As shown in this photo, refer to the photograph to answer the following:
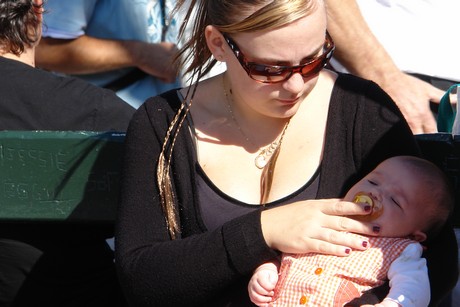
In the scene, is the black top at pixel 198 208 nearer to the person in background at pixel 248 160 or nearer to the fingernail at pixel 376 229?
the person in background at pixel 248 160

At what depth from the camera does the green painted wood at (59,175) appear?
10.2ft

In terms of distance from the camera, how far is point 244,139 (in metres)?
2.80

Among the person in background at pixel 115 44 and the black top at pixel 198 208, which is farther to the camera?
the person in background at pixel 115 44

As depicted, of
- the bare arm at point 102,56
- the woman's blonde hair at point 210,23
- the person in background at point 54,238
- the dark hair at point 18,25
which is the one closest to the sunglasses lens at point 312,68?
the woman's blonde hair at point 210,23

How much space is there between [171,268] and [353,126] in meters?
0.62

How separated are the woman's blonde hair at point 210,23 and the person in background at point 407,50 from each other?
2.26 ft

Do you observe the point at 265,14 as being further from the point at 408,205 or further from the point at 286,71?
the point at 408,205

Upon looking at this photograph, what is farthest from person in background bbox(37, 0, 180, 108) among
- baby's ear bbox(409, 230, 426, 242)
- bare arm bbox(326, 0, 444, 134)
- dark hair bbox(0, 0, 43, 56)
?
baby's ear bbox(409, 230, 426, 242)

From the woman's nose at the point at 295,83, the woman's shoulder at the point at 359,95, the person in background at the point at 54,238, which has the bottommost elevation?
the person in background at the point at 54,238

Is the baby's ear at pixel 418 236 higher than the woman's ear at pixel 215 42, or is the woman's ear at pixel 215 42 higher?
the woman's ear at pixel 215 42

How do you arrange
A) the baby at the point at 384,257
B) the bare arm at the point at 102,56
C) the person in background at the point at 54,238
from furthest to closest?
the bare arm at the point at 102,56
the person in background at the point at 54,238
the baby at the point at 384,257

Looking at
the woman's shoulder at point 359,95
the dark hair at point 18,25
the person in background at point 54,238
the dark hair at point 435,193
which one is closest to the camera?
the dark hair at point 435,193

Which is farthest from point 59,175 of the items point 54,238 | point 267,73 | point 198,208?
point 267,73

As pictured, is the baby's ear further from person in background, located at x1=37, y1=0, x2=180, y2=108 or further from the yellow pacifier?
person in background, located at x1=37, y1=0, x2=180, y2=108
